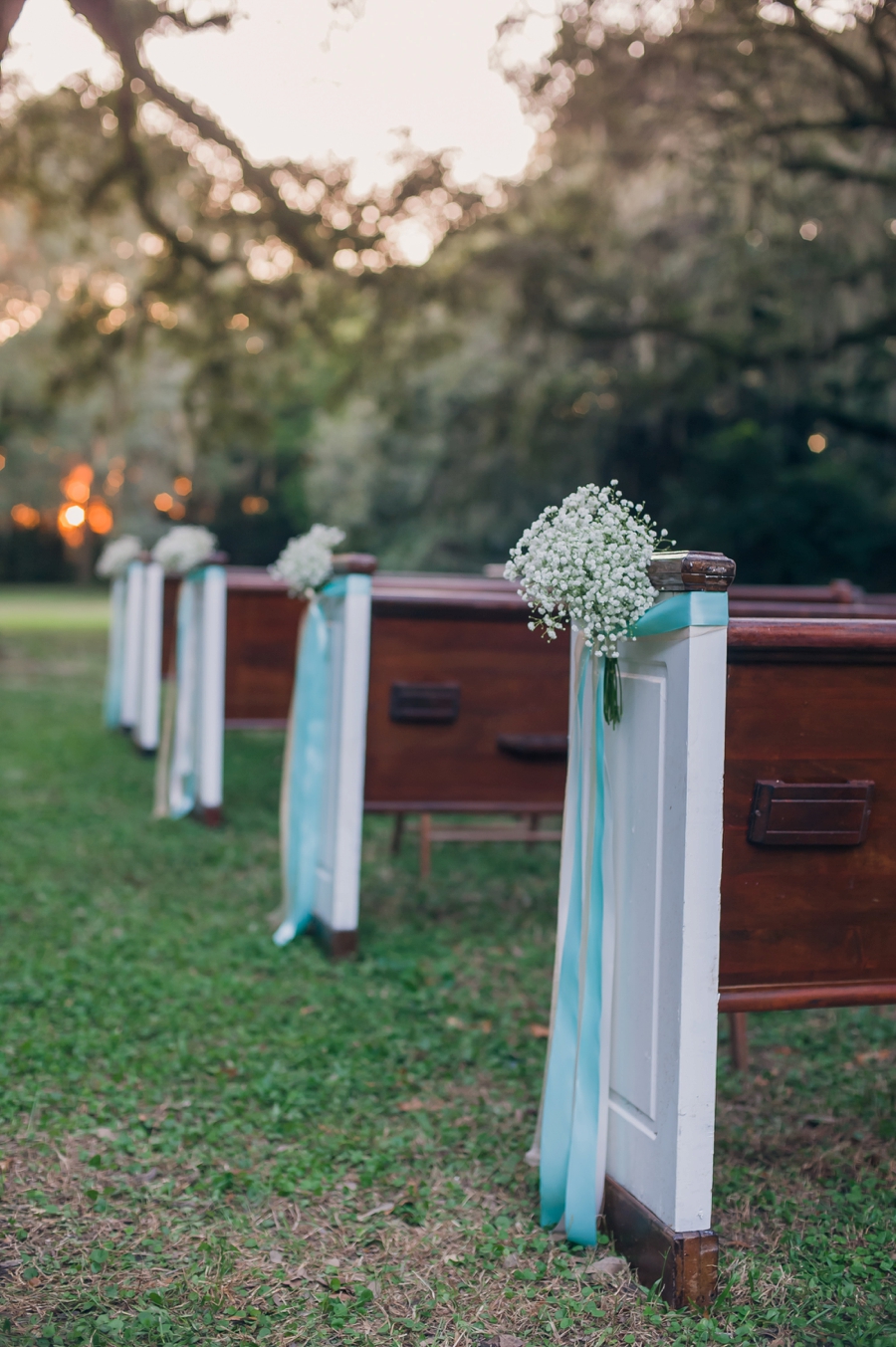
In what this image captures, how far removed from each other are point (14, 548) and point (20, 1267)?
38.2 m

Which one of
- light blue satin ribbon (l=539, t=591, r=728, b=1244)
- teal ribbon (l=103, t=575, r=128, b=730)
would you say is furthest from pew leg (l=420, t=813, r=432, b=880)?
teal ribbon (l=103, t=575, r=128, b=730)

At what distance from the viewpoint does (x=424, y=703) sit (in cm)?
466

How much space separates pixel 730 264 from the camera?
12016 mm

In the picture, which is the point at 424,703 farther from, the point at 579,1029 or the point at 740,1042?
the point at 579,1029

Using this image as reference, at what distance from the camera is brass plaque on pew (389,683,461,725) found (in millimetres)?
4629

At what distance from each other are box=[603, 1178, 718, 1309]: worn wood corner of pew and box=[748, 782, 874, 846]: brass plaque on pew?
789mm

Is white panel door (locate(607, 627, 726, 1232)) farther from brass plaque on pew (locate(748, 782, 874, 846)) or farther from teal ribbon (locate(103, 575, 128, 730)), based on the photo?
teal ribbon (locate(103, 575, 128, 730))

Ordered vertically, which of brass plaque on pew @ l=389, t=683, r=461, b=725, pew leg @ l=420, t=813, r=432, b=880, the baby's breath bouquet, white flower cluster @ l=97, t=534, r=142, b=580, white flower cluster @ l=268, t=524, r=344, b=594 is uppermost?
white flower cluster @ l=97, t=534, r=142, b=580

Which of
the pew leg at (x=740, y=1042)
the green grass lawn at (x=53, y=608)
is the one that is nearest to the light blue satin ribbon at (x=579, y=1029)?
the pew leg at (x=740, y=1042)

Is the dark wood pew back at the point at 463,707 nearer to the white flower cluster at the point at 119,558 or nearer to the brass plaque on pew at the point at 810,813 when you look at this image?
the brass plaque on pew at the point at 810,813

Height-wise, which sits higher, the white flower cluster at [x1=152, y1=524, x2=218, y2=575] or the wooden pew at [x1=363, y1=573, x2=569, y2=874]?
the white flower cluster at [x1=152, y1=524, x2=218, y2=575]

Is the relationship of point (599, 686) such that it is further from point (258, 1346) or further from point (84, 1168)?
point (84, 1168)

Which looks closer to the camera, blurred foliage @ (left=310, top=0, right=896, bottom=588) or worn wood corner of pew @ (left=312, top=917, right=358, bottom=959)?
worn wood corner of pew @ (left=312, top=917, right=358, bottom=959)

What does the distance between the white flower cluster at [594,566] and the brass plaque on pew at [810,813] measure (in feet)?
1.46
